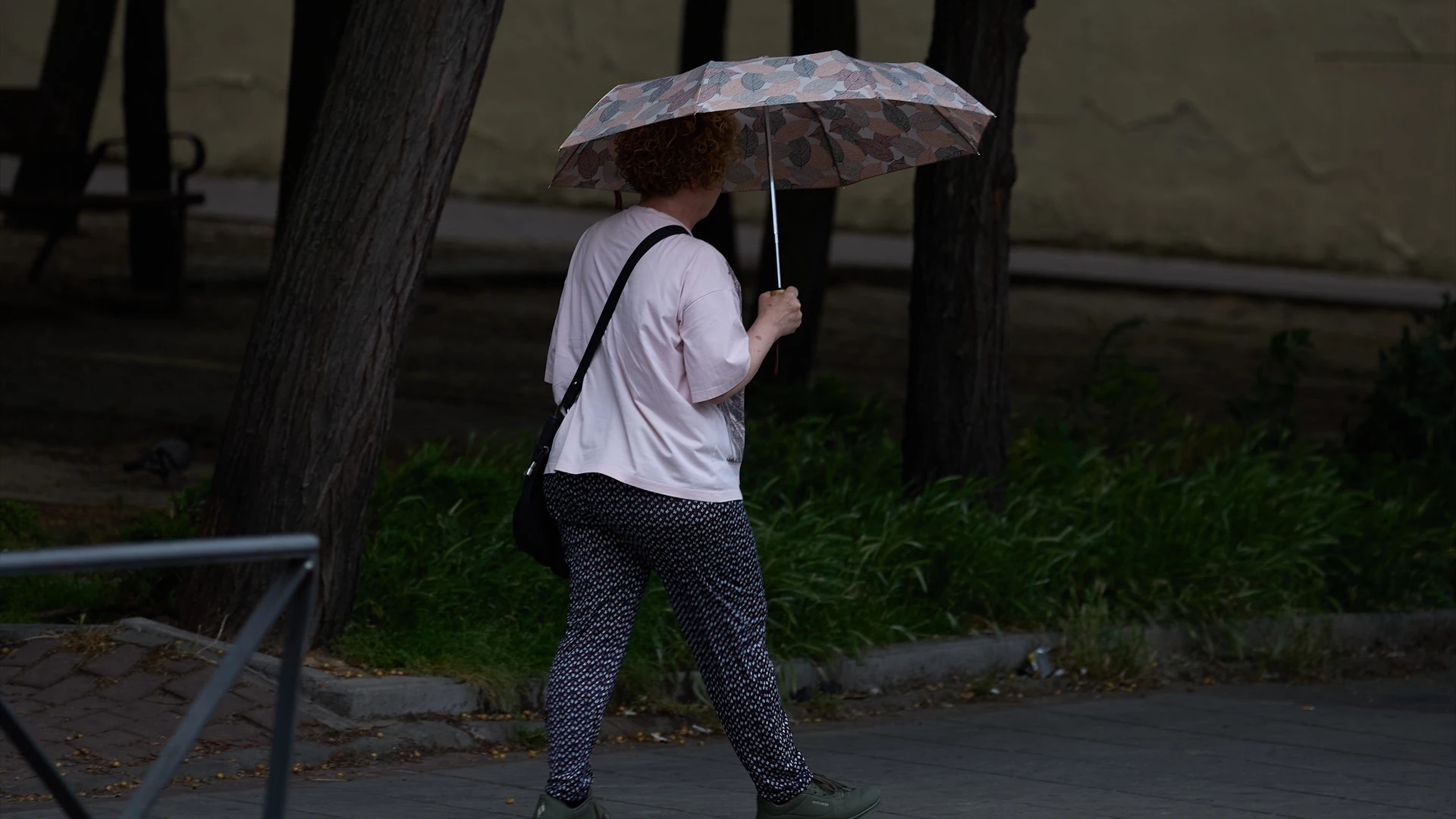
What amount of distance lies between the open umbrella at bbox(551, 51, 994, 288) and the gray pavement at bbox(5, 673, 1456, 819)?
5.34 ft

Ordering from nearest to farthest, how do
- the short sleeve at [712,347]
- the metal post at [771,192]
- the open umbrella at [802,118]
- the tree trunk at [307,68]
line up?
the short sleeve at [712,347] < the open umbrella at [802,118] < the metal post at [771,192] < the tree trunk at [307,68]

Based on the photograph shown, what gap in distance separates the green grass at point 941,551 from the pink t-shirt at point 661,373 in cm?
171

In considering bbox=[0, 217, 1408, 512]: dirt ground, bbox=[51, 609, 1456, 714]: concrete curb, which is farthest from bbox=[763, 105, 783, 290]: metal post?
bbox=[0, 217, 1408, 512]: dirt ground

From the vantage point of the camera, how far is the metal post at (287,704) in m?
3.03

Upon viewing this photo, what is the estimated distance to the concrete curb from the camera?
591 cm

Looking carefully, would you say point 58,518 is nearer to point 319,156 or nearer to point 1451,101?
point 319,156

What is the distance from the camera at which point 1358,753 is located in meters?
6.34

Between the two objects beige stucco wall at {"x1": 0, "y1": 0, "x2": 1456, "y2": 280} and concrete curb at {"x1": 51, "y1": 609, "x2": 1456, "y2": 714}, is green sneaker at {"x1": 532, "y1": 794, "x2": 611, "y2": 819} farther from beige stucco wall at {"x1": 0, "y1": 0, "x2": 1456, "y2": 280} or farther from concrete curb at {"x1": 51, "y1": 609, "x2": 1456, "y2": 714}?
beige stucco wall at {"x1": 0, "y1": 0, "x2": 1456, "y2": 280}

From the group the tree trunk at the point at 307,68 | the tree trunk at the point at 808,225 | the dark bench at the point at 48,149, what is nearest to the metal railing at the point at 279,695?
the tree trunk at the point at 307,68

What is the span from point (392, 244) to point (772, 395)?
3993 mm

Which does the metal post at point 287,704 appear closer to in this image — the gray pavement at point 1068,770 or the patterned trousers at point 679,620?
the patterned trousers at point 679,620

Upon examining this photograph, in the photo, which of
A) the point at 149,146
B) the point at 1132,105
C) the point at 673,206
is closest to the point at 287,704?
the point at 673,206

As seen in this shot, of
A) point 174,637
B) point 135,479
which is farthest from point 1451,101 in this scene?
point 174,637

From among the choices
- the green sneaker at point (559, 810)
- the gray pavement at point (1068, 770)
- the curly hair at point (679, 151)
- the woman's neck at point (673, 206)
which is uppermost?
the curly hair at point (679, 151)
